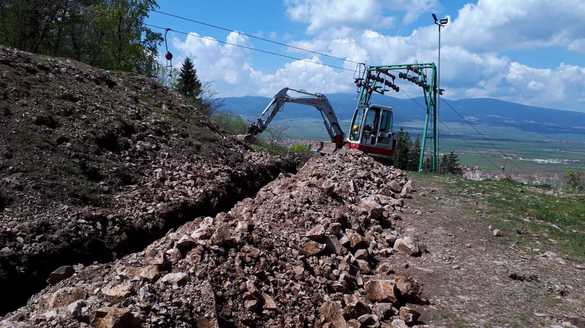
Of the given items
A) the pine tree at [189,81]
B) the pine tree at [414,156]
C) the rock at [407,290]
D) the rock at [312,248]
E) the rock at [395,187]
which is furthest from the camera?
the pine tree at [414,156]

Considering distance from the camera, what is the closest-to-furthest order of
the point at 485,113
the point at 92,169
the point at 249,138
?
the point at 92,169
the point at 249,138
the point at 485,113

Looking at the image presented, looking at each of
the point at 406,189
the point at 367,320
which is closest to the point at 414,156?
the point at 406,189

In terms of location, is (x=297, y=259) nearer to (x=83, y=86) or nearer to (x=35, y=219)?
(x=35, y=219)

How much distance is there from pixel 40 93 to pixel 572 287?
9797 millimetres

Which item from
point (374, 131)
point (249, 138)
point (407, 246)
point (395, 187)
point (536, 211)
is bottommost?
point (407, 246)

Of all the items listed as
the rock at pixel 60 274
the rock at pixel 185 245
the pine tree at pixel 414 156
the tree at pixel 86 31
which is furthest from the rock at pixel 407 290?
the pine tree at pixel 414 156

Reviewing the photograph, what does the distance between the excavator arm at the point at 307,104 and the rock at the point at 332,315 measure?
12.5m

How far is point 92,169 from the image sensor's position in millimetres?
9148

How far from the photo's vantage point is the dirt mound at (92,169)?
23.4 feet

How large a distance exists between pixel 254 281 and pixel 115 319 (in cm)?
156

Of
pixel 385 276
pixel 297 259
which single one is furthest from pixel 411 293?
pixel 297 259

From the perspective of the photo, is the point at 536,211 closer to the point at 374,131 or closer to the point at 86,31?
the point at 374,131

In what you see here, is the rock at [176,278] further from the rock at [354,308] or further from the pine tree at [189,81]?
the pine tree at [189,81]

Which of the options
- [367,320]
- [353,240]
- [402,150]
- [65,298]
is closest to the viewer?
[65,298]
